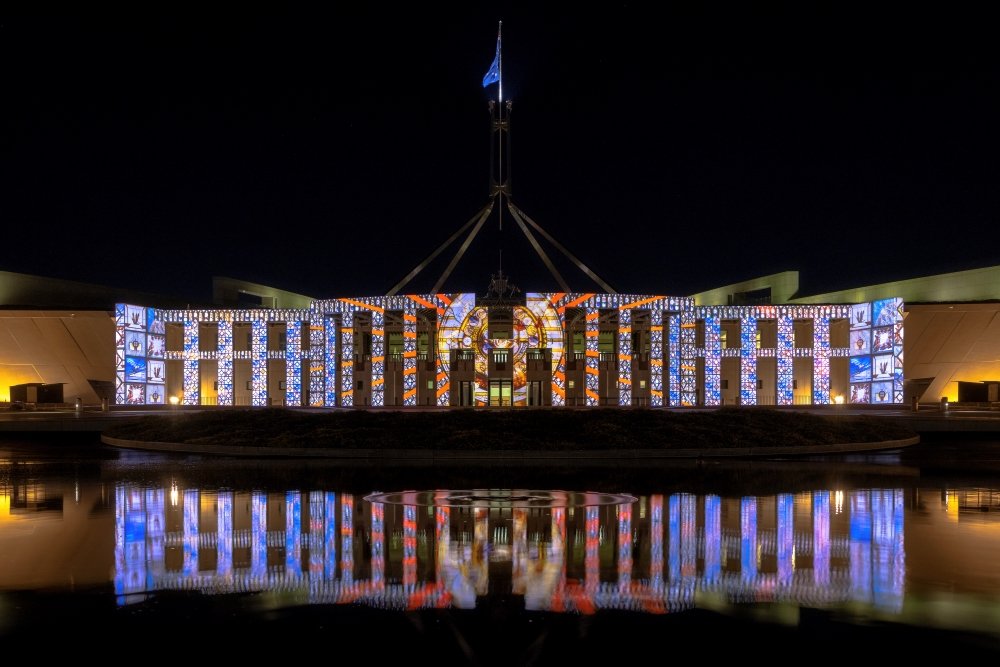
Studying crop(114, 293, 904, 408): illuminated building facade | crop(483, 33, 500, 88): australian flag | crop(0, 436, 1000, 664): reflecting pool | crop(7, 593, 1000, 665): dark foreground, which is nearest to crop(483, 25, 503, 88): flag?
crop(483, 33, 500, 88): australian flag

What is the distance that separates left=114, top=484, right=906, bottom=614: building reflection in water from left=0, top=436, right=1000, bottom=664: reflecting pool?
4 cm

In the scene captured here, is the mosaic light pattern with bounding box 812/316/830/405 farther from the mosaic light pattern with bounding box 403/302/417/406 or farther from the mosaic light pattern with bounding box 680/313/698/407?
the mosaic light pattern with bounding box 403/302/417/406

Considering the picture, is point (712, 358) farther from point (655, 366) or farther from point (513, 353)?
point (513, 353)

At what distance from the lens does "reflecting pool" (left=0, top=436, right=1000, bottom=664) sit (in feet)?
23.6

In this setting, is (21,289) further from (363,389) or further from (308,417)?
(308,417)

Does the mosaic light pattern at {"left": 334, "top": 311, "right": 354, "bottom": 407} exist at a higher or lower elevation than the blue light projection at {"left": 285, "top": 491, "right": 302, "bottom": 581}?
higher

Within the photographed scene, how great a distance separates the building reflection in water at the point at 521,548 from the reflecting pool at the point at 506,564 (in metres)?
0.04

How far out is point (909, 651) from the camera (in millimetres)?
6738

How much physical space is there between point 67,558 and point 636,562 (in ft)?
19.8

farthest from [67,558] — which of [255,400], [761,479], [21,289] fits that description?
[21,289]

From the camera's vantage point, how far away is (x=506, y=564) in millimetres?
9719

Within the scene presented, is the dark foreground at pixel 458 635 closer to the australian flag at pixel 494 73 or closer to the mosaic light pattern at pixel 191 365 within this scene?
the mosaic light pattern at pixel 191 365

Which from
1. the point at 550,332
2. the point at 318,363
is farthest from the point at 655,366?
the point at 318,363

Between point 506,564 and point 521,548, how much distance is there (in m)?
0.89
